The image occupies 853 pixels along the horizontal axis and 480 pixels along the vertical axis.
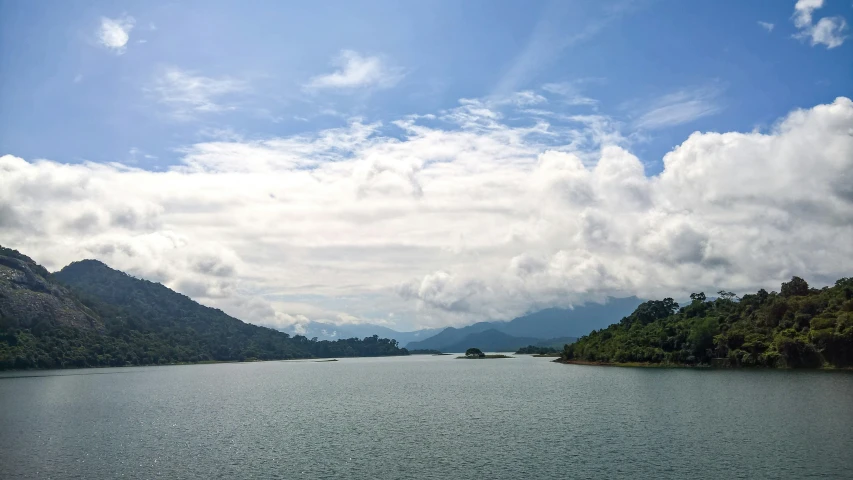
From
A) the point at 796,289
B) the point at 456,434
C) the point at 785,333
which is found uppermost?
the point at 796,289

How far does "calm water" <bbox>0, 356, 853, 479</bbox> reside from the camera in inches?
2069

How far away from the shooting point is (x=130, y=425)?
83875mm

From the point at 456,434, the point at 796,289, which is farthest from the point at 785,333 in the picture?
the point at 456,434

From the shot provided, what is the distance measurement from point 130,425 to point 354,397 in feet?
157

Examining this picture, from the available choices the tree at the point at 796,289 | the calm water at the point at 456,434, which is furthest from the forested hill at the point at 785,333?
the calm water at the point at 456,434

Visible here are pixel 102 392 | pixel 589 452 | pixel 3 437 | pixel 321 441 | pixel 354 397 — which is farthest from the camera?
pixel 102 392

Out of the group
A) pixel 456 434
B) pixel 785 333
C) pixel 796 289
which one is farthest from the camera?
pixel 796 289

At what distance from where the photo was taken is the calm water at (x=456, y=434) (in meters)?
52.6

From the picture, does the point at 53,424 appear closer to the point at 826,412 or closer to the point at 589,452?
the point at 589,452

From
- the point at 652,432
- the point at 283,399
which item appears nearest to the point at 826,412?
the point at 652,432

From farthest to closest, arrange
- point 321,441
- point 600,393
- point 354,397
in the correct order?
point 354,397 < point 600,393 < point 321,441

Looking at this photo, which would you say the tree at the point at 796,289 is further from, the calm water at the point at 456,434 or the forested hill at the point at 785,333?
the calm water at the point at 456,434

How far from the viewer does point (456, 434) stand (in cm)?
7006

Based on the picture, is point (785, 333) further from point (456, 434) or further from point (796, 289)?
point (456, 434)
